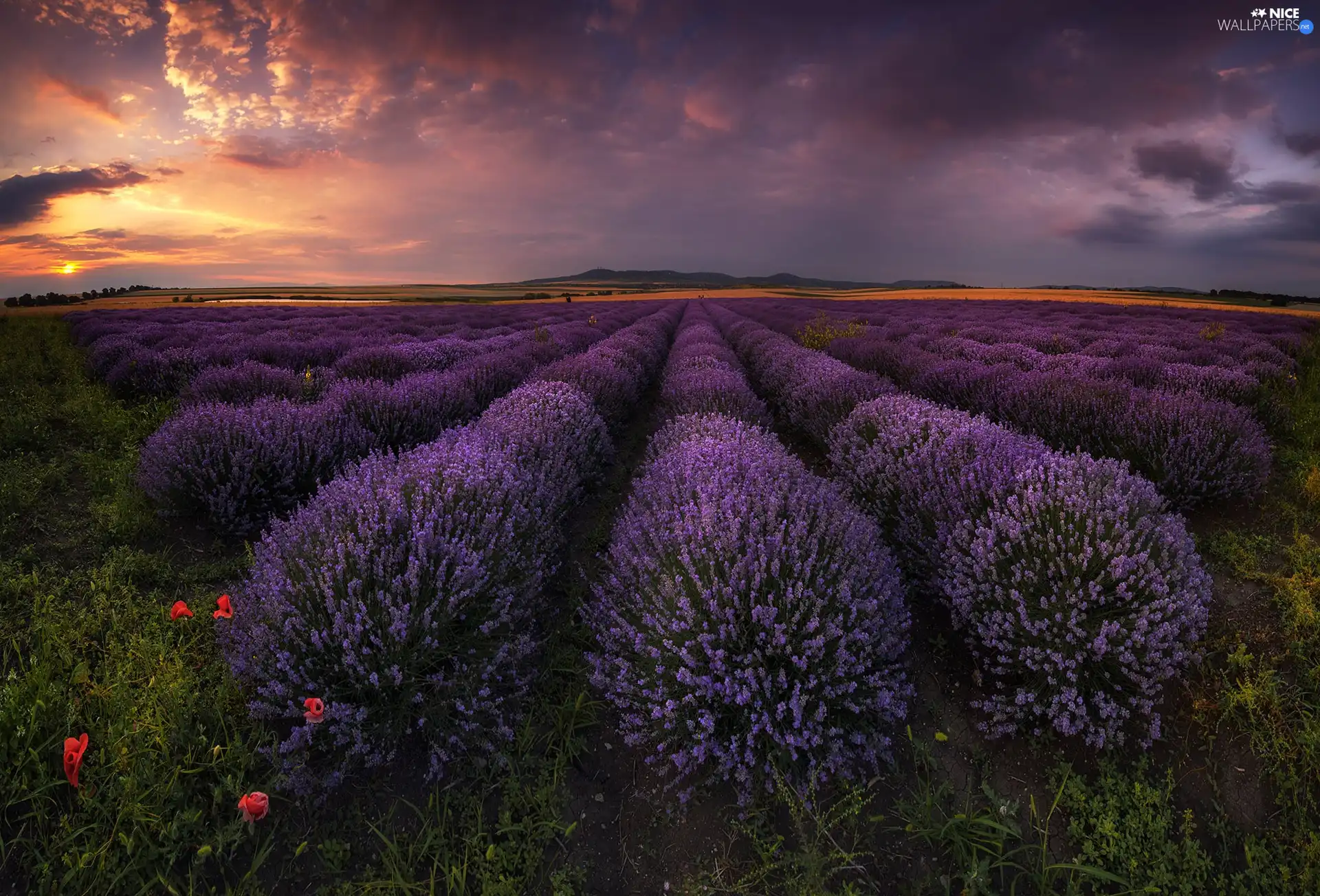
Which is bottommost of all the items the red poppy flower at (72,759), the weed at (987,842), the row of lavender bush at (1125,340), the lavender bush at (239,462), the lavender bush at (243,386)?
the weed at (987,842)

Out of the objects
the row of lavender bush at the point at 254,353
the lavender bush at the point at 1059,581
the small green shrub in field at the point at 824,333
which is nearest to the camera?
the lavender bush at the point at 1059,581

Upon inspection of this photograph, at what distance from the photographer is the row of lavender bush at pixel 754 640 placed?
2.02 m

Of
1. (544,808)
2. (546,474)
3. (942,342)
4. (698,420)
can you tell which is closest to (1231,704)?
(544,808)

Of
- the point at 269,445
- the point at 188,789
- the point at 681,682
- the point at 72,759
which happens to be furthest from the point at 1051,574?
the point at 269,445

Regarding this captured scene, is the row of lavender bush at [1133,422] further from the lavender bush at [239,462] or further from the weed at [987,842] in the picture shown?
the lavender bush at [239,462]

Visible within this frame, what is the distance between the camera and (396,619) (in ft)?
6.77

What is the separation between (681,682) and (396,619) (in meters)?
1.10

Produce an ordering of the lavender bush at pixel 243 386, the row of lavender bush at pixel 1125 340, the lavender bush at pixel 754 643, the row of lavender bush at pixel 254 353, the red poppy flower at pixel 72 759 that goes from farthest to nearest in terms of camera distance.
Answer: the row of lavender bush at pixel 1125 340, the row of lavender bush at pixel 254 353, the lavender bush at pixel 243 386, the lavender bush at pixel 754 643, the red poppy flower at pixel 72 759

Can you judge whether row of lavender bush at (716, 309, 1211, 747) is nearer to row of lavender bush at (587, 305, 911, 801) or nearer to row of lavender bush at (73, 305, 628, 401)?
row of lavender bush at (587, 305, 911, 801)

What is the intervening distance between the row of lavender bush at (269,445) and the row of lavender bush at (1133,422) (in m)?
5.12

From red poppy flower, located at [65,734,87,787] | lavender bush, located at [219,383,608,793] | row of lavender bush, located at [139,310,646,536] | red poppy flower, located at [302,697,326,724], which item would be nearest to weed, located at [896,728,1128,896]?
lavender bush, located at [219,383,608,793]

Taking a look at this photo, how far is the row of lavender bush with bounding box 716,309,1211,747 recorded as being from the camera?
2.20 m

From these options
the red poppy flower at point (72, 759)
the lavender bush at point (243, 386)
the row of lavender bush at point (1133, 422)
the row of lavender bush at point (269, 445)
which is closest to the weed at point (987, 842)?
the row of lavender bush at point (1133, 422)

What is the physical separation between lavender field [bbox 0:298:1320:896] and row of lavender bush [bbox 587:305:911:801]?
0.07 ft
